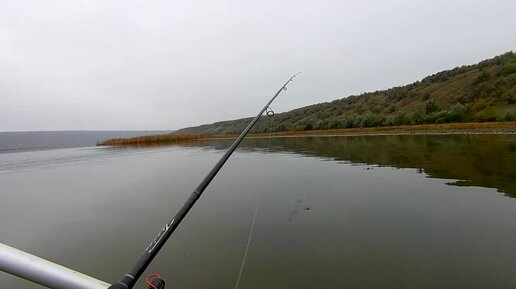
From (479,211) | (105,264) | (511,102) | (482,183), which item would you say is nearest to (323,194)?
(479,211)

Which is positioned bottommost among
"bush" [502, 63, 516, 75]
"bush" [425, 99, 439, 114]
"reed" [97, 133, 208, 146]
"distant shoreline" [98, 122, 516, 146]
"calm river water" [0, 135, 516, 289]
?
"calm river water" [0, 135, 516, 289]

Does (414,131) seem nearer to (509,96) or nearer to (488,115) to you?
(488,115)

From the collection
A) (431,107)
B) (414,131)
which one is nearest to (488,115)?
(414,131)

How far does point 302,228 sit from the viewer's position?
249 inches

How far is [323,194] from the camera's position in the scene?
9125mm

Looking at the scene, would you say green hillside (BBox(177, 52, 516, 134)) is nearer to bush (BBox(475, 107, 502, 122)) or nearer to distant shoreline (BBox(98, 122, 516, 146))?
bush (BBox(475, 107, 502, 122))

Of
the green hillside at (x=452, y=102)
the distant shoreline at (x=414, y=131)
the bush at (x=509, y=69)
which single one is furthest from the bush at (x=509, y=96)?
the bush at (x=509, y=69)

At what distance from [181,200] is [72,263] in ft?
13.4

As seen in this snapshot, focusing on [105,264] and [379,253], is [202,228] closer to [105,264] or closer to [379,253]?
[105,264]

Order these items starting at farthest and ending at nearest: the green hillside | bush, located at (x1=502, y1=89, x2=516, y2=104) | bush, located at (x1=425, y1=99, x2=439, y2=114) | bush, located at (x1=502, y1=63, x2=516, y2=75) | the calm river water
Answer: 1. bush, located at (x1=425, y1=99, x2=439, y2=114)
2. bush, located at (x1=502, y1=63, x2=516, y2=75)
3. the green hillside
4. bush, located at (x1=502, y1=89, x2=516, y2=104)
5. the calm river water

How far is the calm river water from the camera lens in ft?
14.6

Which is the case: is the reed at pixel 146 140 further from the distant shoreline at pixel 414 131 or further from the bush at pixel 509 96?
the bush at pixel 509 96

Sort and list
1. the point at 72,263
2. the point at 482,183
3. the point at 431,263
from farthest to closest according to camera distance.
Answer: the point at 482,183 → the point at 72,263 → the point at 431,263

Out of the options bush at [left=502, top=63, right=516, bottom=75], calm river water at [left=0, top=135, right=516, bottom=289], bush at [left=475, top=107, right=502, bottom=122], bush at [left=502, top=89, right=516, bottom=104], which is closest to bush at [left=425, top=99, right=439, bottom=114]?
bush at [left=475, top=107, right=502, bottom=122]
